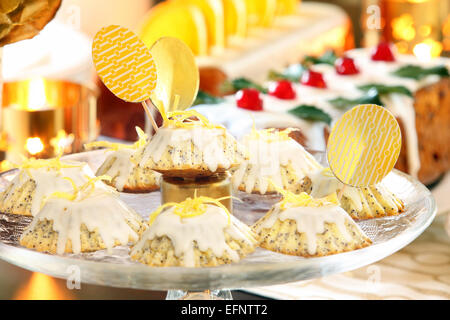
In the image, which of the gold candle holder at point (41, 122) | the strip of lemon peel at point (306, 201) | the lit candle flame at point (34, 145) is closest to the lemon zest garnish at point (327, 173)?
the strip of lemon peel at point (306, 201)

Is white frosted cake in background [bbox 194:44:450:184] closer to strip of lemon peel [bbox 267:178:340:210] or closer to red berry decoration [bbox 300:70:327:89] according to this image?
red berry decoration [bbox 300:70:327:89]

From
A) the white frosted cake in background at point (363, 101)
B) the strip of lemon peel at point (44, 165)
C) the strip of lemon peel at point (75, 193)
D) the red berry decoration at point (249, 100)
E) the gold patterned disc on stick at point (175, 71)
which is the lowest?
the white frosted cake in background at point (363, 101)

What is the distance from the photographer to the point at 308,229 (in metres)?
1.05

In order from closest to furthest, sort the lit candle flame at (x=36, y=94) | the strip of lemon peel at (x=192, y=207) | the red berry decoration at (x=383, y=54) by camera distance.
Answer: the strip of lemon peel at (x=192, y=207)
the lit candle flame at (x=36, y=94)
the red berry decoration at (x=383, y=54)

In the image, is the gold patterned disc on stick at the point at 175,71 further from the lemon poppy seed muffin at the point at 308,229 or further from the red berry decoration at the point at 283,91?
the red berry decoration at the point at 283,91

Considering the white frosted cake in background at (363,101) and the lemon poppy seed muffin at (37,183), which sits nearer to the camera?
the lemon poppy seed muffin at (37,183)

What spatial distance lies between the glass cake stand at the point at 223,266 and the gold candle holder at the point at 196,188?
0.27ft

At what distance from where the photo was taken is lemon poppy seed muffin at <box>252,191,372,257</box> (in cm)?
103

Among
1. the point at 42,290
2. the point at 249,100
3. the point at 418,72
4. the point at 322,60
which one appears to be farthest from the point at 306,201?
the point at 322,60

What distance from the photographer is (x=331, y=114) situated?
240 centimetres

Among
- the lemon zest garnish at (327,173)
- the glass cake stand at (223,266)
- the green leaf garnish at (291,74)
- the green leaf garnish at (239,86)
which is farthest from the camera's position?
the green leaf garnish at (291,74)

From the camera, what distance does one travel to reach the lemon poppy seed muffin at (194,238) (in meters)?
0.97
